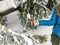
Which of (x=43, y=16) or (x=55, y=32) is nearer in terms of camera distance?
(x=55, y=32)

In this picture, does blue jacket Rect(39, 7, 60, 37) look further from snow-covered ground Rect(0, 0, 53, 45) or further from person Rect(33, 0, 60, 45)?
snow-covered ground Rect(0, 0, 53, 45)

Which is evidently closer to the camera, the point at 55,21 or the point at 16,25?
the point at 55,21

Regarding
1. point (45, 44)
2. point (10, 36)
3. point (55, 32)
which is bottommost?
point (45, 44)

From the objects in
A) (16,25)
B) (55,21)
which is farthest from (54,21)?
(16,25)

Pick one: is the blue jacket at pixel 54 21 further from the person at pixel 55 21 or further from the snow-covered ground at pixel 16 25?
the snow-covered ground at pixel 16 25

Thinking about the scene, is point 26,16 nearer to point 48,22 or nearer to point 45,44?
point 45,44

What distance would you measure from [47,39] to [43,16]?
1.24 ft

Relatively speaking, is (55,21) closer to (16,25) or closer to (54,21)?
(54,21)

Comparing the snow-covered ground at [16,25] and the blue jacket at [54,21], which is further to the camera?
the snow-covered ground at [16,25]

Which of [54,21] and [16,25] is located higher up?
[54,21]

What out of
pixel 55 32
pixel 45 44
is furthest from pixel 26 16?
pixel 55 32

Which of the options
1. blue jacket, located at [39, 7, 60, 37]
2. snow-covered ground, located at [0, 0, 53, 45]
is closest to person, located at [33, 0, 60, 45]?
blue jacket, located at [39, 7, 60, 37]

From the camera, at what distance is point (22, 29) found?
213 cm

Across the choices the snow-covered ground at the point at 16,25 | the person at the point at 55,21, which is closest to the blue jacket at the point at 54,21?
the person at the point at 55,21
